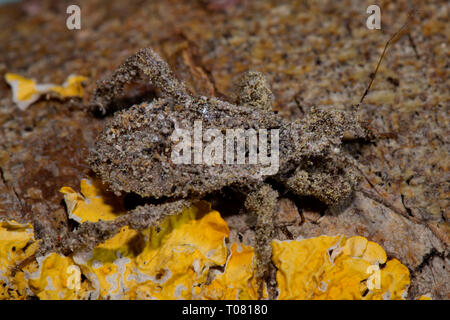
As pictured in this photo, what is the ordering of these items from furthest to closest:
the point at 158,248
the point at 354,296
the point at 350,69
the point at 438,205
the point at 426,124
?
the point at 350,69, the point at 426,124, the point at 438,205, the point at 158,248, the point at 354,296

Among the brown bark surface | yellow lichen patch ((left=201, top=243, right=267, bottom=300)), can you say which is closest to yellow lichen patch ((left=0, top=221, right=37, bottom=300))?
the brown bark surface

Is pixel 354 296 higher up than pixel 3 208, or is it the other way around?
pixel 3 208

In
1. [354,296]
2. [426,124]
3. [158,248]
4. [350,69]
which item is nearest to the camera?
[354,296]

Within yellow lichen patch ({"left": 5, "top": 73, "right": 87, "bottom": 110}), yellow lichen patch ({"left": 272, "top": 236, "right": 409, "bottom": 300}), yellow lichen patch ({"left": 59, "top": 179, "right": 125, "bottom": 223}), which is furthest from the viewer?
yellow lichen patch ({"left": 5, "top": 73, "right": 87, "bottom": 110})

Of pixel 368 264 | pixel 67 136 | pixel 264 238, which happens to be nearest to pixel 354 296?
pixel 368 264

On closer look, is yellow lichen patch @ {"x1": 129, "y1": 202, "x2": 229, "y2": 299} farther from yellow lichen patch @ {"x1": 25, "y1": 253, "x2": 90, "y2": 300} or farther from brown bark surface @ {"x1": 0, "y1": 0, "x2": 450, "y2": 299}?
yellow lichen patch @ {"x1": 25, "y1": 253, "x2": 90, "y2": 300}
